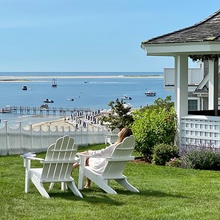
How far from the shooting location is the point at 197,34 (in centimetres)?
1717

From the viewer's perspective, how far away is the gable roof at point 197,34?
16.7m

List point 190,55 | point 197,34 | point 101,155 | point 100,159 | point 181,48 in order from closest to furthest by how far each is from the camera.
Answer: point 100,159, point 101,155, point 181,48, point 197,34, point 190,55

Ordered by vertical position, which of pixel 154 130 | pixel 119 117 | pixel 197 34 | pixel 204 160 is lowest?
pixel 119 117

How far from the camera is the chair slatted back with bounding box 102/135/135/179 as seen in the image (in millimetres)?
11312

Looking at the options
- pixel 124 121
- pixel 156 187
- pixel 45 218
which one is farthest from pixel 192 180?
pixel 124 121

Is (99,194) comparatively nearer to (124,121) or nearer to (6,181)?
(6,181)

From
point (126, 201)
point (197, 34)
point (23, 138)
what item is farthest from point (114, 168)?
point (23, 138)

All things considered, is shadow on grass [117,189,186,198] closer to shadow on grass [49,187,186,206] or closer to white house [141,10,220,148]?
shadow on grass [49,187,186,206]

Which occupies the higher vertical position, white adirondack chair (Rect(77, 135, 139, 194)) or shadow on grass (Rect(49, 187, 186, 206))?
white adirondack chair (Rect(77, 135, 139, 194))

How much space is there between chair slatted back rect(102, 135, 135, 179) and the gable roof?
582 centimetres

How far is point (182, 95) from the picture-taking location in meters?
Answer: 17.9

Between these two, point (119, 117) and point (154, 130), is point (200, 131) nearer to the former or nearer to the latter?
point (154, 130)

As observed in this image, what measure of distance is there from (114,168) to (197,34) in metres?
6.95

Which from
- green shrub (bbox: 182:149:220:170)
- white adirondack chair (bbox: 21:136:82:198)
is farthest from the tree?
white adirondack chair (bbox: 21:136:82:198)
